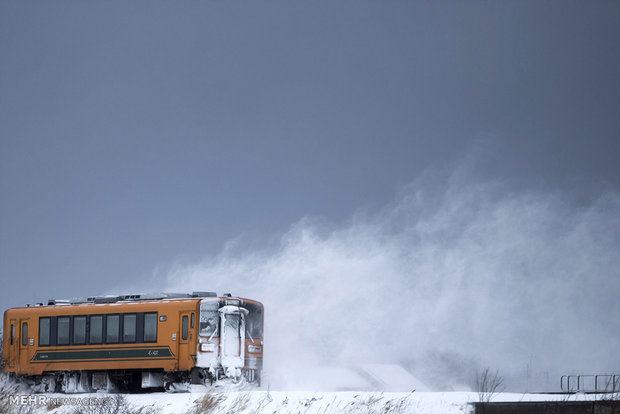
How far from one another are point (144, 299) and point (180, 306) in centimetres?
195

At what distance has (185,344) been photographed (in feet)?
93.4

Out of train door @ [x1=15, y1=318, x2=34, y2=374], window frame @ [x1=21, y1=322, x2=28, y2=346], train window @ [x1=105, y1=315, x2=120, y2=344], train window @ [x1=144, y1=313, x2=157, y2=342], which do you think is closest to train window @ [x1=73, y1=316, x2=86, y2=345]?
train window @ [x1=105, y1=315, x2=120, y2=344]

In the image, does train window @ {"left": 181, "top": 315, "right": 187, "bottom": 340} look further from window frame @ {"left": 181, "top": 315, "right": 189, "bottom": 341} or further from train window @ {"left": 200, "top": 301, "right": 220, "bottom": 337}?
train window @ {"left": 200, "top": 301, "right": 220, "bottom": 337}

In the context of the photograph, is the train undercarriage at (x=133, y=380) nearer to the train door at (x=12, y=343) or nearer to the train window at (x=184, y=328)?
the train door at (x=12, y=343)

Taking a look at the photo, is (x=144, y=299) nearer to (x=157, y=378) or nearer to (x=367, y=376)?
(x=157, y=378)

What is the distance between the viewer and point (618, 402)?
16.9m

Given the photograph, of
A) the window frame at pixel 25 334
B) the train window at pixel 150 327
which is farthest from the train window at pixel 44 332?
the train window at pixel 150 327

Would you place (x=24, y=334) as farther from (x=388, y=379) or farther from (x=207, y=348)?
(x=388, y=379)

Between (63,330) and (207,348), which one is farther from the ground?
(63,330)

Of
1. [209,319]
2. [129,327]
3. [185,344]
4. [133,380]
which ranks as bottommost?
[133,380]

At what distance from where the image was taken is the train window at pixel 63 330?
30.7 metres

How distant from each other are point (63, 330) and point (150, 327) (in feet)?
12.6

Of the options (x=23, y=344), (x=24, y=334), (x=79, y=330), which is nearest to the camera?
(x=79, y=330)

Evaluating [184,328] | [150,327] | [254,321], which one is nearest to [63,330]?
[150,327]
